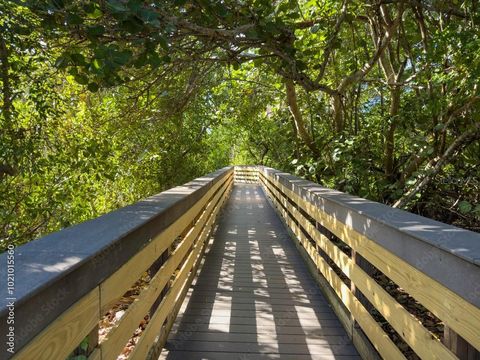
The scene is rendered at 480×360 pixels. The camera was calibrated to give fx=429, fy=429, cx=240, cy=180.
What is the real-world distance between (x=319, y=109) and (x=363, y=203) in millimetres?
5511

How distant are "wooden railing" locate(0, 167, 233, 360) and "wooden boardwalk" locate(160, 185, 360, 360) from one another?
362mm

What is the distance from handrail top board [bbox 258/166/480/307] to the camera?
1451mm

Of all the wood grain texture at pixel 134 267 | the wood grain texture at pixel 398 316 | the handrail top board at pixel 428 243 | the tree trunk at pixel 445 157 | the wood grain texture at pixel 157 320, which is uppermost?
the tree trunk at pixel 445 157

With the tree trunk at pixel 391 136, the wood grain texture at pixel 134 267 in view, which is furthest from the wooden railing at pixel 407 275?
the tree trunk at pixel 391 136

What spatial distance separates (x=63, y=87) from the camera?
5.77 m

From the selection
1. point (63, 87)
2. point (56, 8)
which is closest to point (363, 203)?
point (56, 8)

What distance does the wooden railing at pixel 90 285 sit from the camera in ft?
3.69

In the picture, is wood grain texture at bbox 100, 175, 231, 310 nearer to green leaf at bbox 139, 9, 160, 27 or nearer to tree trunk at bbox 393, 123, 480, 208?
green leaf at bbox 139, 9, 160, 27

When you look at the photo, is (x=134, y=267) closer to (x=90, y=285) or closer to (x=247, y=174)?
(x=90, y=285)

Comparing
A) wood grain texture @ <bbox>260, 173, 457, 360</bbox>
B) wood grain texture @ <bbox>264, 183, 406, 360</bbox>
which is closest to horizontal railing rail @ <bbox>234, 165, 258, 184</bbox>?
wood grain texture @ <bbox>264, 183, 406, 360</bbox>

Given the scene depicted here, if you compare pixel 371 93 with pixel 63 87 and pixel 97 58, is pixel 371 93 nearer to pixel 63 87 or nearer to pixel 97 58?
pixel 63 87

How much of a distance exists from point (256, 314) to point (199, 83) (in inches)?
144

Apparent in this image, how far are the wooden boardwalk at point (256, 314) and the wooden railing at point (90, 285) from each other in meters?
0.36

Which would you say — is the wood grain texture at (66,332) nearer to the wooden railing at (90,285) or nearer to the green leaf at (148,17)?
the wooden railing at (90,285)
